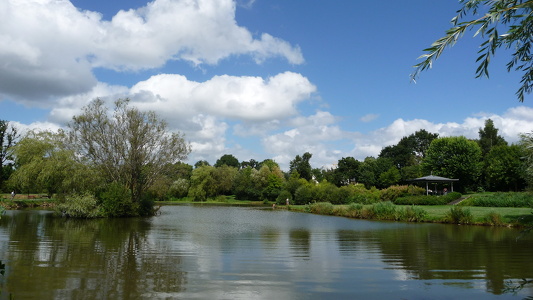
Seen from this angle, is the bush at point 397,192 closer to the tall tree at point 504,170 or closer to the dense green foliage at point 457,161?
the dense green foliage at point 457,161

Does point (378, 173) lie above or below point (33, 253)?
above

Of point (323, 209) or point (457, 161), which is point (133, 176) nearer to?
point (323, 209)

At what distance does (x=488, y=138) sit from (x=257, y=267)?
7094 cm

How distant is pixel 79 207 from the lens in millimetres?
26797

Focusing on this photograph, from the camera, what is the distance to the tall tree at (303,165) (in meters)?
78.4

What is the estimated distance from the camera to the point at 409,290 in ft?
26.3

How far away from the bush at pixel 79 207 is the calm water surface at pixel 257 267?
1023 centimetres

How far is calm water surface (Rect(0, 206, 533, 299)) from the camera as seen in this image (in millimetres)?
7699

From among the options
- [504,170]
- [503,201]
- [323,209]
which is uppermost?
[504,170]

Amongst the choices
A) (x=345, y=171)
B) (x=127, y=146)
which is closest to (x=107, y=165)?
(x=127, y=146)

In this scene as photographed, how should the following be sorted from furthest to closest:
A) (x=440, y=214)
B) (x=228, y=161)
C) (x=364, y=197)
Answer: (x=228, y=161), (x=364, y=197), (x=440, y=214)

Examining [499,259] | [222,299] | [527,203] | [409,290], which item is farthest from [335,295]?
[527,203]

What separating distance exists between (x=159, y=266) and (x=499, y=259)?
10.4 metres

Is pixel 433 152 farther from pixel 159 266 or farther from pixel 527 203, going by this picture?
pixel 159 266
